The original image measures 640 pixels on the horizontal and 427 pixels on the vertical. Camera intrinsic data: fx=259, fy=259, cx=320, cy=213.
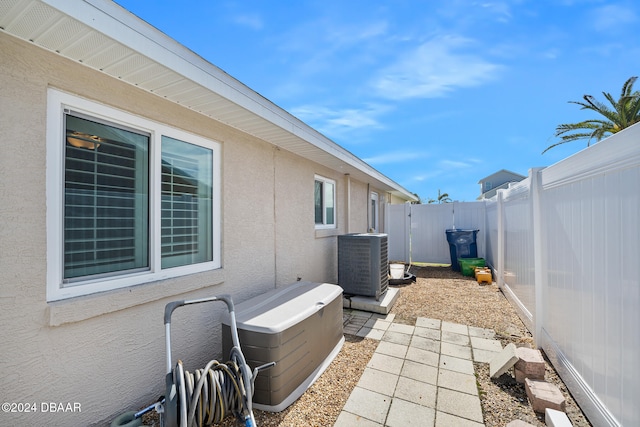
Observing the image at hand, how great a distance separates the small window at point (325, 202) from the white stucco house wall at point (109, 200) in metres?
2.45

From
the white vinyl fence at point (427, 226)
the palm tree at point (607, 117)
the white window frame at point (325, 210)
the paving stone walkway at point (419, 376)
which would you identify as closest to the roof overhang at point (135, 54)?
the white window frame at point (325, 210)

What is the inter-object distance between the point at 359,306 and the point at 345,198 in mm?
3013

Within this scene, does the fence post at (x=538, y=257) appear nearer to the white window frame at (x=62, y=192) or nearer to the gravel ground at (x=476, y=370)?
the gravel ground at (x=476, y=370)

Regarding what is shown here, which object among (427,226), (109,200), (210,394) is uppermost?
(109,200)

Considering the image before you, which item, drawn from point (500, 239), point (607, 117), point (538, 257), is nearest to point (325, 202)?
point (538, 257)

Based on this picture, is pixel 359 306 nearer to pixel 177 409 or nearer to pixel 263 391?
pixel 263 391

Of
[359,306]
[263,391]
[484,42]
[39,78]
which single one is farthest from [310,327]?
[484,42]

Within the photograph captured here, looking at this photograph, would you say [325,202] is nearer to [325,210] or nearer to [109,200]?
[325,210]

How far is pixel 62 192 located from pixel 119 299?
93 cm

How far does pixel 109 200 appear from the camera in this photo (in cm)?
222

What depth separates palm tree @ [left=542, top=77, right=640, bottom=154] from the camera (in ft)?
32.7

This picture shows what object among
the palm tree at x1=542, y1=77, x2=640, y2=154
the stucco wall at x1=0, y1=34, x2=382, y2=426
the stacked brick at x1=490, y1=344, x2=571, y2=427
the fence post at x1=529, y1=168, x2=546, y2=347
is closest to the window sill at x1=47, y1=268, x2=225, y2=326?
the stucco wall at x1=0, y1=34, x2=382, y2=426

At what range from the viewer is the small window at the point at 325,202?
590cm

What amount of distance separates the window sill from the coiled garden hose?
36.1 inches
